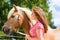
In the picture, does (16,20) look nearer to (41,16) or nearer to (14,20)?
(14,20)

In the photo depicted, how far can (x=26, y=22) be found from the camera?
147 inches

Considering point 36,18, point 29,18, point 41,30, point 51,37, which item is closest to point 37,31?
point 41,30

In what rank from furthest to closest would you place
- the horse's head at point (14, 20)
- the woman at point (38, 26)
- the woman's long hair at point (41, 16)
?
the horse's head at point (14, 20)
the woman's long hair at point (41, 16)
the woman at point (38, 26)

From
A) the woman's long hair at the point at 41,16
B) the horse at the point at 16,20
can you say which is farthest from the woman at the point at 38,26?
the horse at the point at 16,20

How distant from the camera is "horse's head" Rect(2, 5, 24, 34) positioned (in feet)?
11.9

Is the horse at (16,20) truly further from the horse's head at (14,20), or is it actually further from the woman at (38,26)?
the woman at (38,26)

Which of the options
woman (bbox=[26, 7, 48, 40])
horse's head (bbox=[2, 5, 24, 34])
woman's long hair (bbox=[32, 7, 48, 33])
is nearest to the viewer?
woman (bbox=[26, 7, 48, 40])

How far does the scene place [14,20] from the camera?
12.0 ft

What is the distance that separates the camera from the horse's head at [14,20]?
3637 mm

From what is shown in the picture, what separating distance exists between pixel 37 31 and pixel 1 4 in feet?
34.7

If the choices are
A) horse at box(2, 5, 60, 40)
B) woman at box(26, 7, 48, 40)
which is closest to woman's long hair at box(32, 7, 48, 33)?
woman at box(26, 7, 48, 40)

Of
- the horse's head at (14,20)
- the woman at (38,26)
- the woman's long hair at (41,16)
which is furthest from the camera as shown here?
the horse's head at (14,20)

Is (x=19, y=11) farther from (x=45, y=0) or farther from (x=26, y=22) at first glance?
(x=45, y=0)

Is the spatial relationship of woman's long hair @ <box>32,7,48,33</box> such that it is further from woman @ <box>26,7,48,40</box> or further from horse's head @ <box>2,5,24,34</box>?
horse's head @ <box>2,5,24,34</box>
